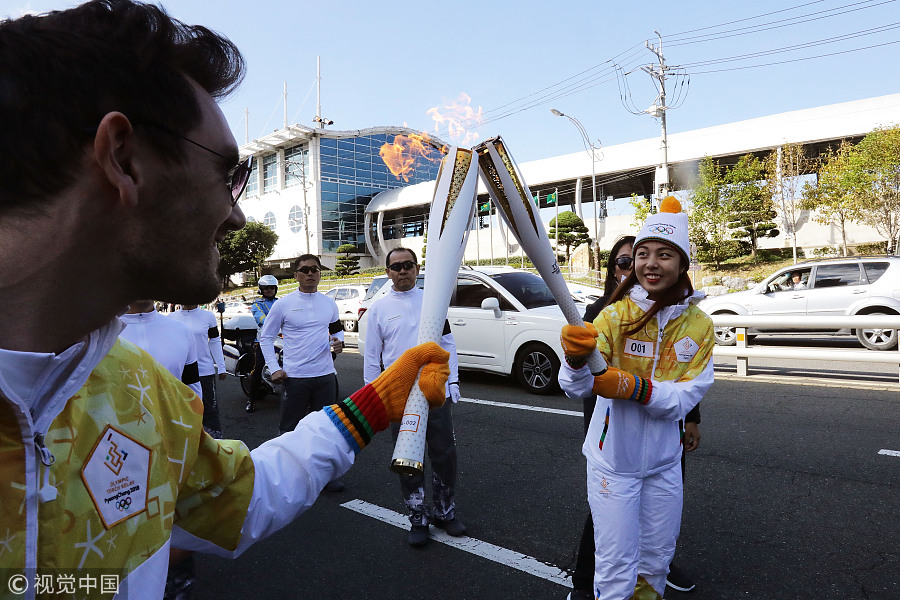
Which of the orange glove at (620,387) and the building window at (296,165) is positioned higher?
the building window at (296,165)

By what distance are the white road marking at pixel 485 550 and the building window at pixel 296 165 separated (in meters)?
49.9

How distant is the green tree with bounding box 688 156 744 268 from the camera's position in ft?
86.8

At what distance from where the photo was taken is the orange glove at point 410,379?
63.4 inches

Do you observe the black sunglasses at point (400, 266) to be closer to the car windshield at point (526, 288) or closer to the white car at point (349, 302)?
the car windshield at point (526, 288)

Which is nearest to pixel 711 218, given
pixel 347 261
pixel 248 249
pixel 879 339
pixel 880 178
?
pixel 880 178

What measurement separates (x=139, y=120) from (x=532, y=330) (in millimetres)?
7095

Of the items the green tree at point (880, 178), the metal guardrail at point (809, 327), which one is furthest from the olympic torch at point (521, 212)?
the green tree at point (880, 178)

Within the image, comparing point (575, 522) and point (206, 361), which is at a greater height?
point (206, 361)

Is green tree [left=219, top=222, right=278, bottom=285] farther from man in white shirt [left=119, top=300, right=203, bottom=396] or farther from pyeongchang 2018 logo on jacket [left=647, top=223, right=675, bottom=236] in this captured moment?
pyeongchang 2018 logo on jacket [left=647, top=223, right=675, bottom=236]

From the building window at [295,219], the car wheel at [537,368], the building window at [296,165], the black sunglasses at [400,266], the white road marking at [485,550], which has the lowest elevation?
the white road marking at [485,550]

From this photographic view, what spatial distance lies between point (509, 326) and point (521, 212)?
6036mm

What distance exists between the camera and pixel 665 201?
8.98 ft

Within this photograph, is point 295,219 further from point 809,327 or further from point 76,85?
point 76,85

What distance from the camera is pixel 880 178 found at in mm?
21266
